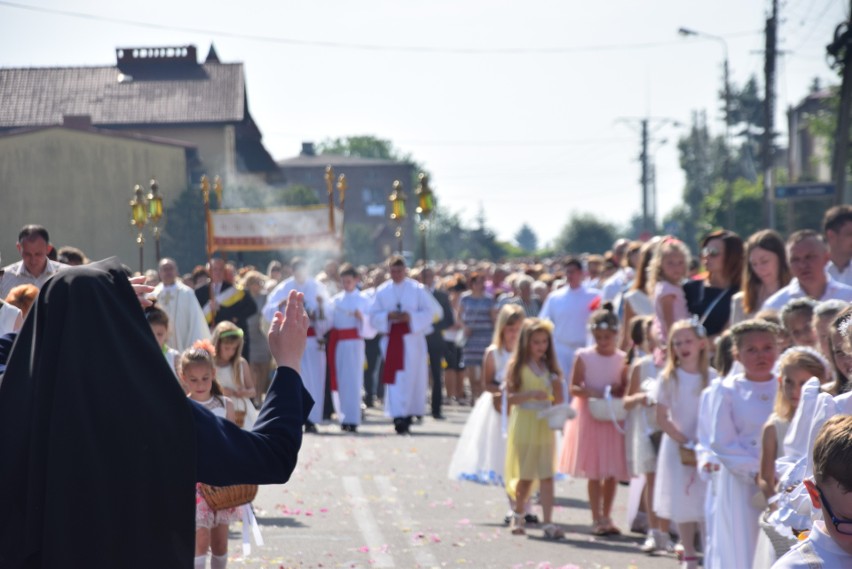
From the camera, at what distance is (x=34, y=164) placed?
3447 cm

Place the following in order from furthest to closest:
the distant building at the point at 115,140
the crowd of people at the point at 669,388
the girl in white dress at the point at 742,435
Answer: the distant building at the point at 115,140
the girl in white dress at the point at 742,435
the crowd of people at the point at 669,388

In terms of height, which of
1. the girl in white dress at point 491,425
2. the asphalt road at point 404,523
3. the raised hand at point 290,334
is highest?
the raised hand at point 290,334

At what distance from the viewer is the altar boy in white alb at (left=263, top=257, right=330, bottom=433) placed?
63.1ft

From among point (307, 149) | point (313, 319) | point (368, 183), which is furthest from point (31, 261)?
point (368, 183)

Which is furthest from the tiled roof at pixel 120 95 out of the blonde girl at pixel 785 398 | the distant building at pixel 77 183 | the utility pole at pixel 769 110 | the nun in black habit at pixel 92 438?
the nun in black habit at pixel 92 438

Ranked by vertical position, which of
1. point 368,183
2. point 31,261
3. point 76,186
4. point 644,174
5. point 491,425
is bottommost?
point 491,425

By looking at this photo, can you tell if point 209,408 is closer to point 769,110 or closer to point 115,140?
point 769,110

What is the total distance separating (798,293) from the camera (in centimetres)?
918

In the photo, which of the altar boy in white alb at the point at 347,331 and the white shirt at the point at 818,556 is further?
the altar boy in white alb at the point at 347,331

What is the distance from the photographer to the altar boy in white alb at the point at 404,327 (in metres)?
19.3

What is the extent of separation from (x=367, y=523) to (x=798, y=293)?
3786 mm

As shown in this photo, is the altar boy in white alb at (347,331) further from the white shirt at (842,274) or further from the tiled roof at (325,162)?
the tiled roof at (325,162)

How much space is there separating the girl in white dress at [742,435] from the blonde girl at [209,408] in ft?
8.72

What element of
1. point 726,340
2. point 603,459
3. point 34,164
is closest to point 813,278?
point 726,340
